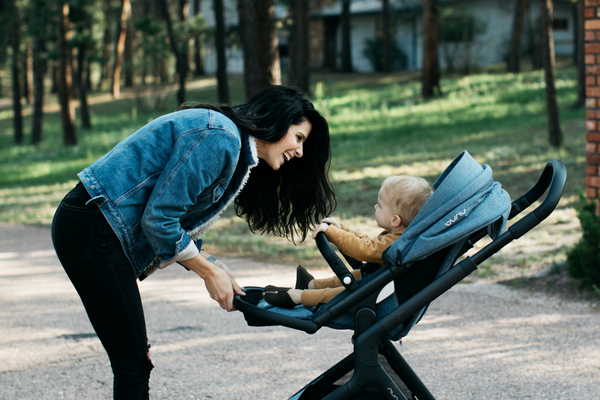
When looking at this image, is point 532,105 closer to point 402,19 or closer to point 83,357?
point 83,357

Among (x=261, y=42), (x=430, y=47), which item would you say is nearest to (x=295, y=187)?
(x=261, y=42)

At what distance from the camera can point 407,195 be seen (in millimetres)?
2650

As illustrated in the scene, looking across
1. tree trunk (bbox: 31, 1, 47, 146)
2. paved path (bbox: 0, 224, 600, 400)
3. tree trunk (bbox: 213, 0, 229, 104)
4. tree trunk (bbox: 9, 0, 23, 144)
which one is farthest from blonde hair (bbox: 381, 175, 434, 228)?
tree trunk (bbox: 9, 0, 23, 144)

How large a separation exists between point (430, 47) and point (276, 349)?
17.0 meters

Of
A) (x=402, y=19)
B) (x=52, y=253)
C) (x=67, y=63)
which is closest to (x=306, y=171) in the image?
(x=52, y=253)

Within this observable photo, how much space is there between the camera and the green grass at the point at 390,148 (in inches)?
346

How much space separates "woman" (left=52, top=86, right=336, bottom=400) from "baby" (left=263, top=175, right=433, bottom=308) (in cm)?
28

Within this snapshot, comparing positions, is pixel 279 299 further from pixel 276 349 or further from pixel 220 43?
pixel 220 43

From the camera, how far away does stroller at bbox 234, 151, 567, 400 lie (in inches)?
96.7

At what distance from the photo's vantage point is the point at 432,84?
19.9m

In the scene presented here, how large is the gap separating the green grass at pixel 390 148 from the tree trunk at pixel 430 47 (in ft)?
1.96

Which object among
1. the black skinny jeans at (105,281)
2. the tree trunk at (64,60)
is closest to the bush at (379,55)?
the tree trunk at (64,60)

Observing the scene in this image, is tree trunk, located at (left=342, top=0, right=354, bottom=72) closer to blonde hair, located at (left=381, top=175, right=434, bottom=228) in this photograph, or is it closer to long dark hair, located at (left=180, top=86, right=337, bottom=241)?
long dark hair, located at (left=180, top=86, right=337, bottom=241)

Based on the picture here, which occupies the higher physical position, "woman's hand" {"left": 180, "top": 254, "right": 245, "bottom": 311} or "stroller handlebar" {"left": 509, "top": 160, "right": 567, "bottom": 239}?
"stroller handlebar" {"left": 509, "top": 160, "right": 567, "bottom": 239}
